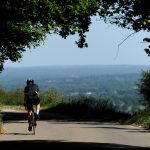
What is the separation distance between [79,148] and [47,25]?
68.0 feet

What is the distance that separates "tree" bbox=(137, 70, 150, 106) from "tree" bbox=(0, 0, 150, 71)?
11828 mm

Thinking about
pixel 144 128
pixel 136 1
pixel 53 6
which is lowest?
pixel 144 128

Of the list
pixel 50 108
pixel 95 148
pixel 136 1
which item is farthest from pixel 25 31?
pixel 136 1

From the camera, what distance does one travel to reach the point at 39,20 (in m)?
36.3

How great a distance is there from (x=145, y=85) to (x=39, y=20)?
51.6ft

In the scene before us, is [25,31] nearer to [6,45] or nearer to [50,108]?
[6,45]

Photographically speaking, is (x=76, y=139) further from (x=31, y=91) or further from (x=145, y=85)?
(x=145, y=85)

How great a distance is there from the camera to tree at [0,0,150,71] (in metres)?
Answer: 33.9

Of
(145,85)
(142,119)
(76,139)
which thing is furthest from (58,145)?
(145,85)

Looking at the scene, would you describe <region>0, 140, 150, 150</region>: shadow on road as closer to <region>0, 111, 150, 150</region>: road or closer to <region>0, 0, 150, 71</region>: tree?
<region>0, 111, 150, 150</region>: road

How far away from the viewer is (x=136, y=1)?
1391 cm

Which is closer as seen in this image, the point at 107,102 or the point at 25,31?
the point at 25,31

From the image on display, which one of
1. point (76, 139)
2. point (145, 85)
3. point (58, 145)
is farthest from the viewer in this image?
point (145, 85)

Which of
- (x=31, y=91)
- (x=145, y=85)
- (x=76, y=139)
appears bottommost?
(x=76, y=139)
